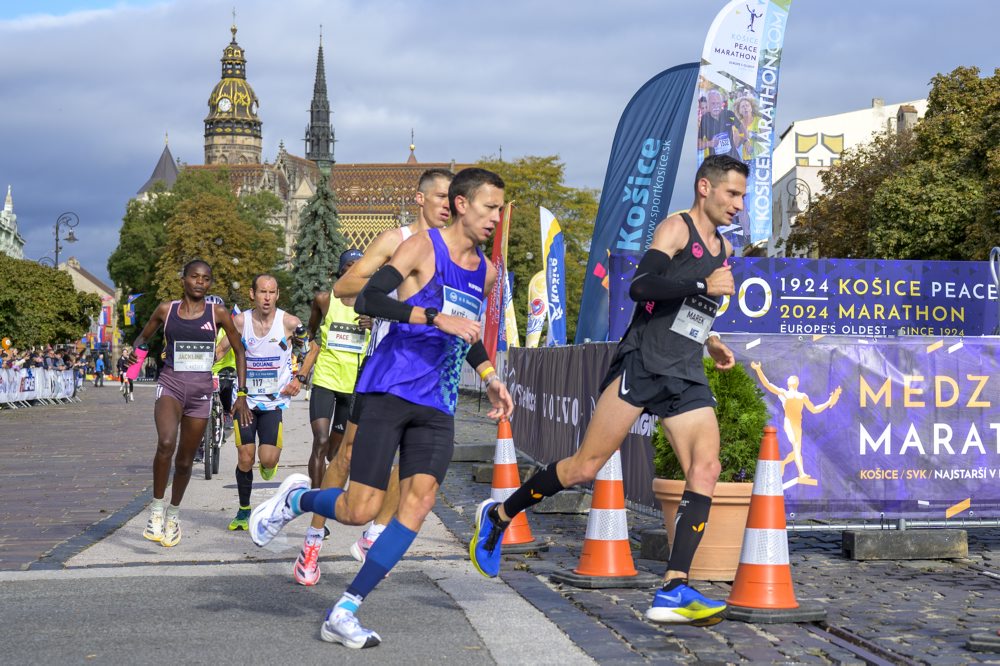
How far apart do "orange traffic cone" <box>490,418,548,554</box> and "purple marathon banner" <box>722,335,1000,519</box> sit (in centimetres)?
158

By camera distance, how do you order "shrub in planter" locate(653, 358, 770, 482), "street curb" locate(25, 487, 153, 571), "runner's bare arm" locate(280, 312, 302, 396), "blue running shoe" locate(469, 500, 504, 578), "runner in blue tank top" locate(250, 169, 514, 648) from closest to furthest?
"runner in blue tank top" locate(250, 169, 514, 648) < "blue running shoe" locate(469, 500, 504, 578) < "shrub in planter" locate(653, 358, 770, 482) < "street curb" locate(25, 487, 153, 571) < "runner's bare arm" locate(280, 312, 302, 396)

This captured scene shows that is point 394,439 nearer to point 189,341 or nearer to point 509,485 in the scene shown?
point 509,485

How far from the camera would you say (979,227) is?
4219 centimetres

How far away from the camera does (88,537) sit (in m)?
9.47

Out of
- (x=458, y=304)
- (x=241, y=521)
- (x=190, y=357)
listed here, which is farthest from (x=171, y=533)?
(x=458, y=304)

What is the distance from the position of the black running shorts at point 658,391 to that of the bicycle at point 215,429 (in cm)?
641

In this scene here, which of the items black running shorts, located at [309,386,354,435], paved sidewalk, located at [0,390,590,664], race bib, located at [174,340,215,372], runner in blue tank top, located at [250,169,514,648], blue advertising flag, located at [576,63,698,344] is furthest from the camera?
blue advertising flag, located at [576,63,698,344]

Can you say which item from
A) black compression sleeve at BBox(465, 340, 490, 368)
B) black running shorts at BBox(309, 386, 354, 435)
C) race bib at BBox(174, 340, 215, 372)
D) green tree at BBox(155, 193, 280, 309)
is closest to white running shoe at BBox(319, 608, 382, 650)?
black compression sleeve at BBox(465, 340, 490, 368)

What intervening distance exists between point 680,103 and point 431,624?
31.6 feet

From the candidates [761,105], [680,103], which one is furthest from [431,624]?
[761,105]

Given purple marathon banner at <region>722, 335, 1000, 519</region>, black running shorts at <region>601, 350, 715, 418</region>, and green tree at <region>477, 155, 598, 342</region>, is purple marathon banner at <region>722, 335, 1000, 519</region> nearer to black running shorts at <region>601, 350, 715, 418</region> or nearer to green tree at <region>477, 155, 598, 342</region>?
black running shorts at <region>601, 350, 715, 418</region>

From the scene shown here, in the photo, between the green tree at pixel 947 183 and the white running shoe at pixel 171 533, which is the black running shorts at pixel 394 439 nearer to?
the white running shoe at pixel 171 533

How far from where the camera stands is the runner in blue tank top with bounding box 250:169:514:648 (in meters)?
5.76

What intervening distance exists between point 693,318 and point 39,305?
6646 centimetres
